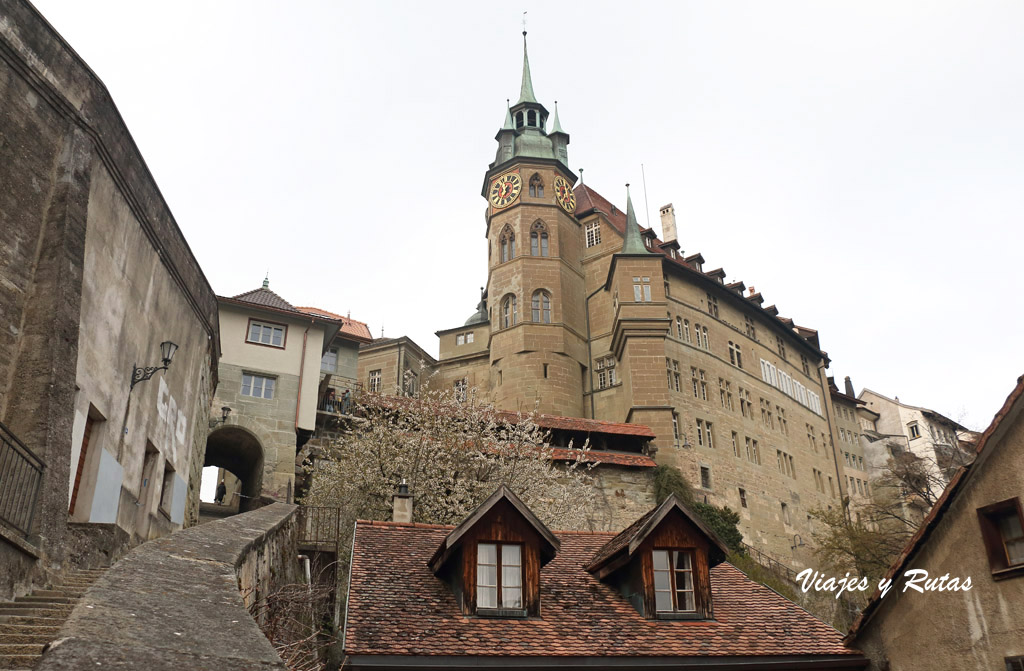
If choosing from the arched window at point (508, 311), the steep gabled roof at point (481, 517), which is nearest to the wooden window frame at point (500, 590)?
the steep gabled roof at point (481, 517)

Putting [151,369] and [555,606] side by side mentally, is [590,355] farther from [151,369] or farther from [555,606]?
[555,606]

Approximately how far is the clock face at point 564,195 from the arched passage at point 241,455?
2614 centimetres

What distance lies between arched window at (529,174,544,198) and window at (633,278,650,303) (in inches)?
390

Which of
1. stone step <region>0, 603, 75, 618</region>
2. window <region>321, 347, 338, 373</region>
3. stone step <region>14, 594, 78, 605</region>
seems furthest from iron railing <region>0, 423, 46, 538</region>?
window <region>321, 347, 338, 373</region>

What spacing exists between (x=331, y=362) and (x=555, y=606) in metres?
31.5

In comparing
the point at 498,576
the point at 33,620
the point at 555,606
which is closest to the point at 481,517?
the point at 498,576

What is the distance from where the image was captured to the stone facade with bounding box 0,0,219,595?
9734 millimetres

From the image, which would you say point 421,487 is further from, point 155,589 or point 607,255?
point 607,255

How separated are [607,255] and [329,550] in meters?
33.1

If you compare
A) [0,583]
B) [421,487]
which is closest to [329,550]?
[421,487]

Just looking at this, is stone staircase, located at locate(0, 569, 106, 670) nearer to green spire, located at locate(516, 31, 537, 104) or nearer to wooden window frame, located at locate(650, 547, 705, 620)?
wooden window frame, located at locate(650, 547, 705, 620)

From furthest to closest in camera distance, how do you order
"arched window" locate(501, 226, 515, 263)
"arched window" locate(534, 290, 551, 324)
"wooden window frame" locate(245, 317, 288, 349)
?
"arched window" locate(501, 226, 515, 263)
"arched window" locate(534, 290, 551, 324)
"wooden window frame" locate(245, 317, 288, 349)

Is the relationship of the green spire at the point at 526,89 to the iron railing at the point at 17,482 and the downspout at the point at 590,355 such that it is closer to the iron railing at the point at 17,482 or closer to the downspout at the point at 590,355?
the downspout at the point at 590,355

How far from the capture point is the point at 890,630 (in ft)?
41.8
